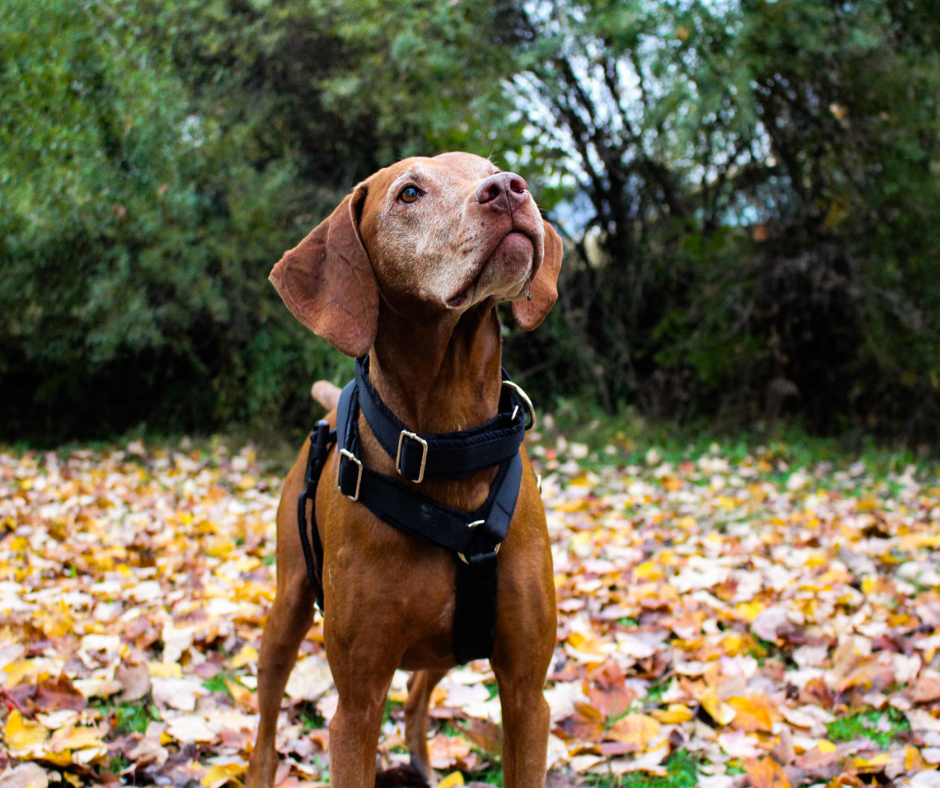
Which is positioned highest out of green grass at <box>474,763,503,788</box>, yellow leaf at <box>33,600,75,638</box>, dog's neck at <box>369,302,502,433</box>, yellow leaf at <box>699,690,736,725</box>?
dog's neck at <box>369,302,502,433</box>

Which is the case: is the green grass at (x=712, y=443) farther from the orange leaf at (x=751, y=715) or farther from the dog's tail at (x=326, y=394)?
the dog's tail at (x=326, y=394)

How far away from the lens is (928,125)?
7.26m

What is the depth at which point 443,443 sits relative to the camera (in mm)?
2033

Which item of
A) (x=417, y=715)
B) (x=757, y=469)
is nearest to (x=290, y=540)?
(x=417, y=715)

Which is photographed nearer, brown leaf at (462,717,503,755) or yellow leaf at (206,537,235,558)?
brown leaf at (462,717,503,755)

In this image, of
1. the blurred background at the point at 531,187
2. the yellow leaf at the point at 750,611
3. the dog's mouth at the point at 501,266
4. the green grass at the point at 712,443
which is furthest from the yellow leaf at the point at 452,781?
the blurred background at the point at 531,187

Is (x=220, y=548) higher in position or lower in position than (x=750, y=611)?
lower

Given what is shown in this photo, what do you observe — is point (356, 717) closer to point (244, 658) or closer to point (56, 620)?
point (244, 658)

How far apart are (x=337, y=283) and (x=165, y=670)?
6.20ft

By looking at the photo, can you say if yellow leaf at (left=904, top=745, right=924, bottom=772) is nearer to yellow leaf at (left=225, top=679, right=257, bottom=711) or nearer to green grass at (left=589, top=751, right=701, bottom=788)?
green grass at (left=589, top=751, right=701, bottom=788)

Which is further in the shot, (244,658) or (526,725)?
(244,658)

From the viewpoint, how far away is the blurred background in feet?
24.2

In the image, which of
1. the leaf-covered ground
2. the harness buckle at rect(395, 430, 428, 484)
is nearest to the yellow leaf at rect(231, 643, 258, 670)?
the leaf-covered ground

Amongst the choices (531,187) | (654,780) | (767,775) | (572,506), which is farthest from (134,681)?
(531,187)
